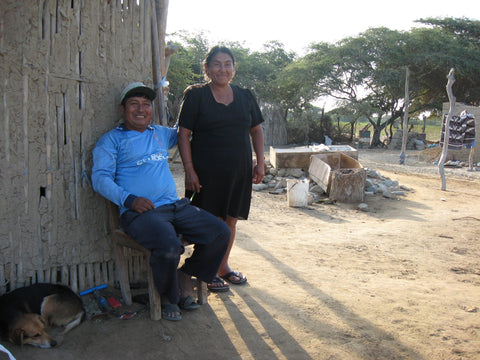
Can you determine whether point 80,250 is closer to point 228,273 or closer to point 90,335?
point 90,335

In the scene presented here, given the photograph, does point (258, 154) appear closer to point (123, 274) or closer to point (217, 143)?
point (217, 143)

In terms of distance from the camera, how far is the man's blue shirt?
2.56 meters

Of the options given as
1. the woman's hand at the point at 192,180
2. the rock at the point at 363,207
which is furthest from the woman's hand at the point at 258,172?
the rock at the point at 363,207

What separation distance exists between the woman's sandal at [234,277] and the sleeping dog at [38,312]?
1192 mm

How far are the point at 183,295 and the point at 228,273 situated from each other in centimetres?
62

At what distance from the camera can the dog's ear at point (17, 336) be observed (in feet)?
7.24

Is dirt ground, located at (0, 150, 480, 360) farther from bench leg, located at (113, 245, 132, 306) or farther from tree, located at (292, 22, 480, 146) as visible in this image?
tree, located at (292, 22, 480, 146)

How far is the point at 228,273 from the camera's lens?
11.1ft

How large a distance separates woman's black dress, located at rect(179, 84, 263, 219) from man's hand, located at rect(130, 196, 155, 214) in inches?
21.8

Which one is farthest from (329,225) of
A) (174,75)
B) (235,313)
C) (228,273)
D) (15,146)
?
(174,75)

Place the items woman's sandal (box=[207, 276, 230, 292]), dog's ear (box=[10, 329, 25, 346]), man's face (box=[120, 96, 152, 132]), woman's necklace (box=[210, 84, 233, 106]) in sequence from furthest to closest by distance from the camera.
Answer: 1. woman's sandal (box=[207, 276, 230, 292])
2. woman's necklace (box=[210, 84, 233, 106])
3. man's face (box=[120, 96, 152, 132])
4. dog's ear (box=[10, 329, 25, 346])

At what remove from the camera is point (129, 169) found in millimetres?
2680

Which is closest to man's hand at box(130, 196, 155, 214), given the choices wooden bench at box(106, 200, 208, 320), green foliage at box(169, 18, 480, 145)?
wooden bench at box(106, 200, 208, 320)

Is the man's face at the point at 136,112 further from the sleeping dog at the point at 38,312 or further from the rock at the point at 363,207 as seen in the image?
the rock at the point at 363,207
